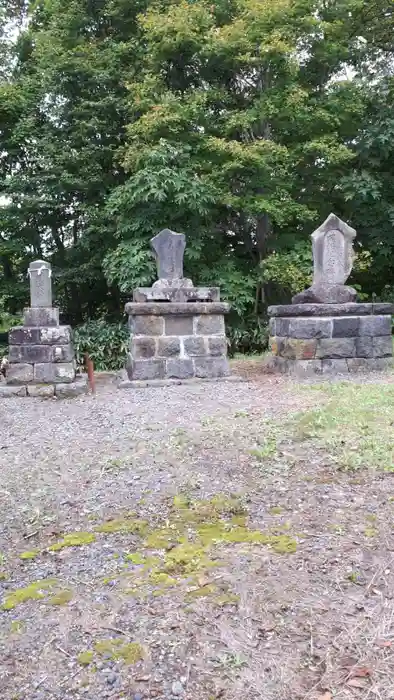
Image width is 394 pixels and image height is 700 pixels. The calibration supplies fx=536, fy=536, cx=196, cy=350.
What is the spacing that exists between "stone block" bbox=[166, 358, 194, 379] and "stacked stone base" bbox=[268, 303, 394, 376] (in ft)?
4.17

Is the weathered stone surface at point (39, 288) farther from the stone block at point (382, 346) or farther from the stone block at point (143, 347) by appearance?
the stone block at point (382, 346)

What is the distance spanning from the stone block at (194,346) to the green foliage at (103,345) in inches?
151

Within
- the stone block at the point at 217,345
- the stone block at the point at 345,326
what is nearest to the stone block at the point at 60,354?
the stone block at the point at 217,345

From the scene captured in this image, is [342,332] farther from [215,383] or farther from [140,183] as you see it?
[140,183]

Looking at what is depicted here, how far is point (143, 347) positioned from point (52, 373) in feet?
3.49

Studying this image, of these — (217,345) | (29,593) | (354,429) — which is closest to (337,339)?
(217,345)

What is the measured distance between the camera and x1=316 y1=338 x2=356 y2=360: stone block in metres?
6.21

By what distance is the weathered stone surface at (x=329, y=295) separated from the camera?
6480mm

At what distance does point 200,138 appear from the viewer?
979cm

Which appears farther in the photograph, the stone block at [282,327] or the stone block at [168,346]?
the stone block at [282,327]

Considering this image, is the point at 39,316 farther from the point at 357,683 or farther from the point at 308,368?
the point at 357,683

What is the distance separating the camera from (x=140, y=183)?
9.39 m

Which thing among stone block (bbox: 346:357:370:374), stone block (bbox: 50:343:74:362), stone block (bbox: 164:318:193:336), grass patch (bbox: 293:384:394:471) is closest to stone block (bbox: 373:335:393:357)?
stone block (bbox: 346:357:370:374)

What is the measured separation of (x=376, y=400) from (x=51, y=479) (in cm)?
272
